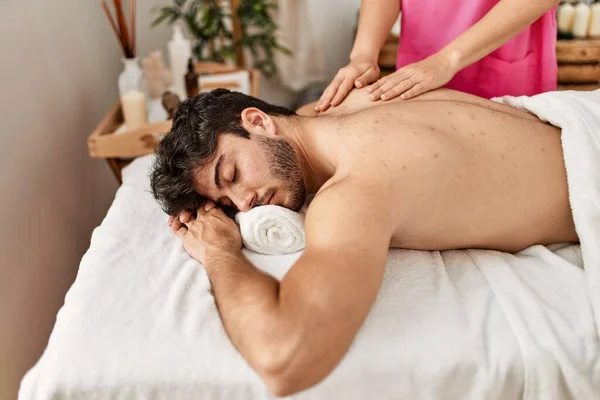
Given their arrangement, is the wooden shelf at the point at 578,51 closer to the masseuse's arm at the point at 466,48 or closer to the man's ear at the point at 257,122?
the masseuse's arm at the point at 466,48

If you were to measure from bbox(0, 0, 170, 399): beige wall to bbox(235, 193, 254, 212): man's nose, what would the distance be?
0.78m

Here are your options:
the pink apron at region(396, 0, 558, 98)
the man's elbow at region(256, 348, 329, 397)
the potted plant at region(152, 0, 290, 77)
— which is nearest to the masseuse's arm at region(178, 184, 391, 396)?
the man's elbow at region(256, 348, 329, 397)

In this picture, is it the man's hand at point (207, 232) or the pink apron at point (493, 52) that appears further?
the pink apron at point (493, 52)

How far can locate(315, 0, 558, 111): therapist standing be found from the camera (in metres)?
1.36

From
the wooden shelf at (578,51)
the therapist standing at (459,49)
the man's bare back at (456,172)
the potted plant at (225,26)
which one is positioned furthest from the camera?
the potted plant at (225,26)

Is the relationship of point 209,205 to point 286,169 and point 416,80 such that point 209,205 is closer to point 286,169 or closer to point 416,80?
point 286,169

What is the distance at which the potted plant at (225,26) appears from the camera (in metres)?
2.54

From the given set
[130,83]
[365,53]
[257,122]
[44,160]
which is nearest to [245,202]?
[257,122]

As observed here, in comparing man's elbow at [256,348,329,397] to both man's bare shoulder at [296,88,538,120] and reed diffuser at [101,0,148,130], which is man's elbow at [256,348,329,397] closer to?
man's bare shoulder at [296,88,538,120]

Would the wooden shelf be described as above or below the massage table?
above

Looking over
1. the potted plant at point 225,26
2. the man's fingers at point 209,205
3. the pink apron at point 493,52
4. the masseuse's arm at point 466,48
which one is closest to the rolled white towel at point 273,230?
the man's fingers at point 209,205

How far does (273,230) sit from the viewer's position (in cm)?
113

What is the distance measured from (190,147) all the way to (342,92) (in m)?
0.45

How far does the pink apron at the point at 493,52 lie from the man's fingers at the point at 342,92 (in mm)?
363
